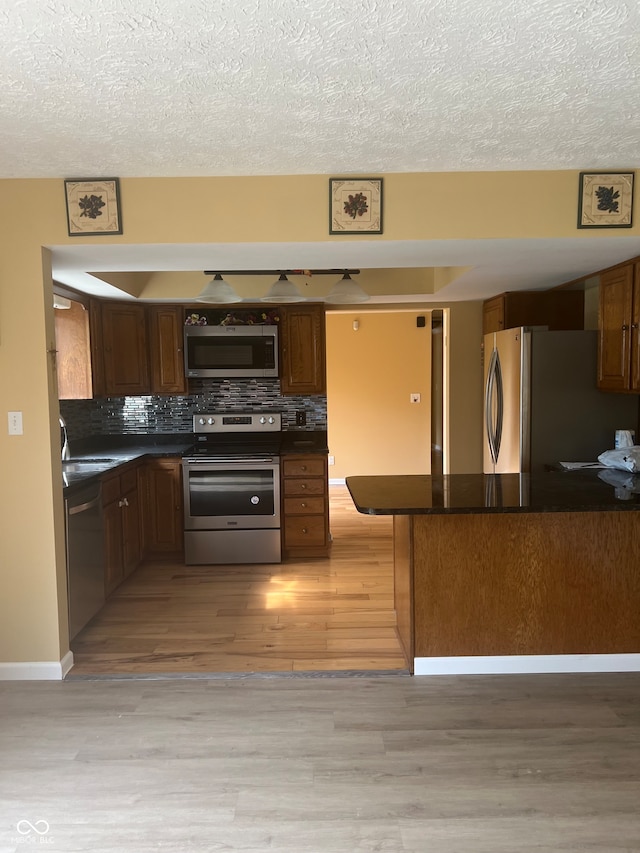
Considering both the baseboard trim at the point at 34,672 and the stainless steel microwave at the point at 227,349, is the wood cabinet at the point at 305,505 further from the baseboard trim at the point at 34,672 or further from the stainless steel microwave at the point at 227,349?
the baseboard trim at the point at 34,672

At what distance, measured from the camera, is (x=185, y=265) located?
122 inches

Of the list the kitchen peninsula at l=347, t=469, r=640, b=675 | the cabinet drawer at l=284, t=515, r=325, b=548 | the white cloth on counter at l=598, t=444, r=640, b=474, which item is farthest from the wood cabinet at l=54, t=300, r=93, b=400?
the white cloth on counter at l=598, t=444, r=640, b=474

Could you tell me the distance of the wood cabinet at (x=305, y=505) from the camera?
14.8 feet

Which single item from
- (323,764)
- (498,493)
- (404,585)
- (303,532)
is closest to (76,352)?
(303,532)

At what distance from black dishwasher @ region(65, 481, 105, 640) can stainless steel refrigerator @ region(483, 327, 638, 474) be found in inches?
99.2

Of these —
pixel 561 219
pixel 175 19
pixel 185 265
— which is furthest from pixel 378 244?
pixel 175 19

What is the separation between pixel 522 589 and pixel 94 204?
8.42ft

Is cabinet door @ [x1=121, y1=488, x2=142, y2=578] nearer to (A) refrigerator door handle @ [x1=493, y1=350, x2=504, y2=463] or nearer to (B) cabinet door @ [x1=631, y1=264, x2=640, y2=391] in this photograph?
(A) refrigerator door handle @ [x1=493, y1=350, x2=504, y2=463]

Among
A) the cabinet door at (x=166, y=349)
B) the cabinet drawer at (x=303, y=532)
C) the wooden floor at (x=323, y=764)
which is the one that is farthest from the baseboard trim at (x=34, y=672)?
the cabinet door at (x=166, y=349)

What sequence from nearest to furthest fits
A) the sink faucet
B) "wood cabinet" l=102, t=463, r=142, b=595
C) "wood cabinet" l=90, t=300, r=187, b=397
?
"wood cabinet" l=102, t=463, r=142, b=595, the sink faucet, "wood cabinet" l=90, t=300, r=187, b=397

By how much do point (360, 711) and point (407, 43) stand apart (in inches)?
92.5

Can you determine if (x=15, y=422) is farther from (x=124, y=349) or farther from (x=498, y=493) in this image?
(x=498, y=493)

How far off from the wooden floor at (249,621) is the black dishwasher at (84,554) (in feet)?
0.48

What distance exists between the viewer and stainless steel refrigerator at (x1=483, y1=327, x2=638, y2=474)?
140 inches
